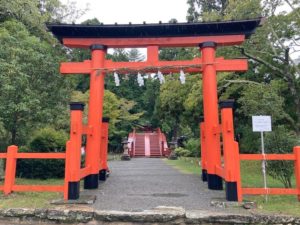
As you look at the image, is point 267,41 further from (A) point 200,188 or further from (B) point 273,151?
(A) point 200,188

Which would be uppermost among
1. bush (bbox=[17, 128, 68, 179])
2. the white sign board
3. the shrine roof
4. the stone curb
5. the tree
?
the shrine roof

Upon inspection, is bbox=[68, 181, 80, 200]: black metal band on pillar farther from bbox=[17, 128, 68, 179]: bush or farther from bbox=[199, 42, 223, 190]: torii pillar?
bbox=[17, 128, 68, 179]: bush

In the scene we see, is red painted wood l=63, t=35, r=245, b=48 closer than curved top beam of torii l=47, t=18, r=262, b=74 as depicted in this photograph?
No

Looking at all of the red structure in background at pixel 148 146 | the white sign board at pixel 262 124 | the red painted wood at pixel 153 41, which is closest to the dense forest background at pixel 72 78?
the white sign board at pixel 262 124

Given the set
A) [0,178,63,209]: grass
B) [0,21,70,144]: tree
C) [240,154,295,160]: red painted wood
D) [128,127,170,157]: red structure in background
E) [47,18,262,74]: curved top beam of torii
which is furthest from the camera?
[128,127,170,157]: red structure in background

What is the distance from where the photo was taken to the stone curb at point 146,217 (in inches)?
228

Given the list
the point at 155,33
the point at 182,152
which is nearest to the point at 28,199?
the point at 155,33

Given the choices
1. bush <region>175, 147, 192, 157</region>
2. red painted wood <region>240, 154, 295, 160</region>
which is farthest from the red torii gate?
bush <region>175, 147, 192, 157</region>

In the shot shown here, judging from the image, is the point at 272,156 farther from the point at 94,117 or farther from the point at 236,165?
the point at 94,117

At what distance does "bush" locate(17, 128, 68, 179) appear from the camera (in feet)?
37.0

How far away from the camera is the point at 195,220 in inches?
229

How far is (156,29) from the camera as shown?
9.36m

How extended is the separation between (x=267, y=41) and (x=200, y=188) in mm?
8530

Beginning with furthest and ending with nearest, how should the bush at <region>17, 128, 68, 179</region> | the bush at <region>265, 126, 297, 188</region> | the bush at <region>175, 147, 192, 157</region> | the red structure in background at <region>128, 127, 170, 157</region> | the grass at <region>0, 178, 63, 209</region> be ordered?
the red structure in background at <region>128, 127, 170, 157</region> < the bush at <region>175, 147, 192, 157</region> < the bush at <region>17, 128, 68, 179</region> < the bush at <region>265, 126, 297, 188</region> < the grass at <region>0, 178, 63, 209</region>
